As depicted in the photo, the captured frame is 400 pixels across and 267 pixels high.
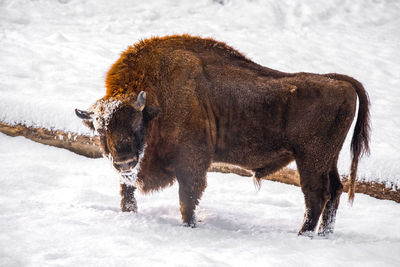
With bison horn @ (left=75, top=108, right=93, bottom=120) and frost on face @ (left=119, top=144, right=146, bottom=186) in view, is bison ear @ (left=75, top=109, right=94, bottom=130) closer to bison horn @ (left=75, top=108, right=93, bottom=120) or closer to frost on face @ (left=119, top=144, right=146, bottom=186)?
bison horn @ (left=75, top=108, right=93, bottom=120)

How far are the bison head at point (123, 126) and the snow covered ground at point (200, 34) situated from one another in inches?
66.9

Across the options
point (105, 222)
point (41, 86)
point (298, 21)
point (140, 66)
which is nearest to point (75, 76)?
point (41, 86)

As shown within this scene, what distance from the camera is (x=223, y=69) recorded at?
3.59m

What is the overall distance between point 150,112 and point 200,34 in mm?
5885

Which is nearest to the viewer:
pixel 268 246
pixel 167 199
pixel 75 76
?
pixel 268 246

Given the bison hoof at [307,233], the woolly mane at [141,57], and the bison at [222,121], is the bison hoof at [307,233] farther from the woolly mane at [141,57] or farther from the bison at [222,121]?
the woolly mane at [141,57]

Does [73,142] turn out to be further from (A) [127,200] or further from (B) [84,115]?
(B) [84,115]

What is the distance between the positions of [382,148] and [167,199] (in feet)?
8.35

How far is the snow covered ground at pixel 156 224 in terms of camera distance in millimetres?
2473

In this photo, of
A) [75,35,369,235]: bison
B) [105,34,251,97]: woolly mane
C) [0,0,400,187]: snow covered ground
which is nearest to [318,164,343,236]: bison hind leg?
[75,35,369,235]: bison

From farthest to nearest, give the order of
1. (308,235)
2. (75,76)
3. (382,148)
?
1. (75,76)
2. (382,148)
3. (308,235)

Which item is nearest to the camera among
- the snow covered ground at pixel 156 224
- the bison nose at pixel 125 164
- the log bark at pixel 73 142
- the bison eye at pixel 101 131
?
the snow covered ground at pixel 156 224

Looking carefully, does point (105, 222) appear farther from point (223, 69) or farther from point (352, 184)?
point (352, 184)

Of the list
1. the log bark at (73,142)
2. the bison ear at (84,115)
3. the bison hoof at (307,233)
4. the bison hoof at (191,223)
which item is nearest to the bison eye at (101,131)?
the bison ear at (84,115)
